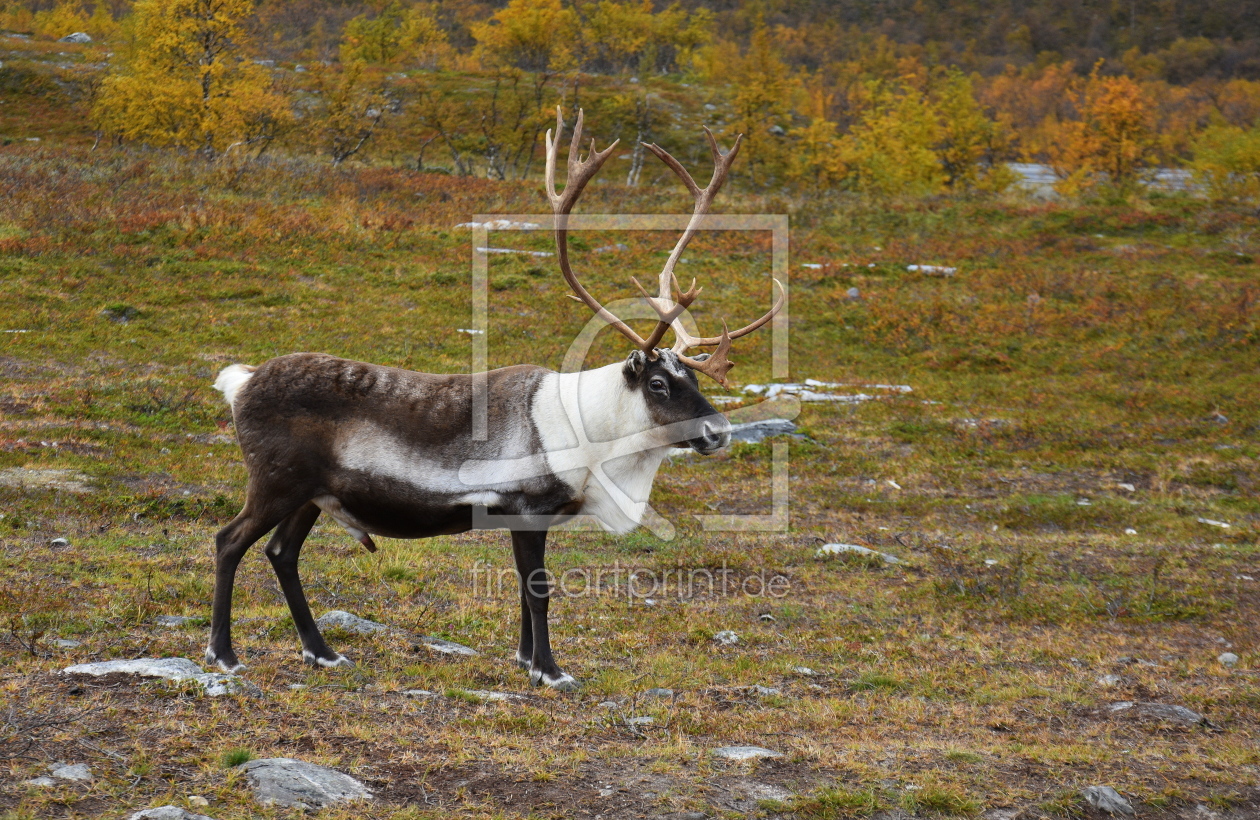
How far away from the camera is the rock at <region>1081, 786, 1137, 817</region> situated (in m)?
5.37

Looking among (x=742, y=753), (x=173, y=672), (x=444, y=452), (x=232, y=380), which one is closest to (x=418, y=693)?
(x=173, y=672)

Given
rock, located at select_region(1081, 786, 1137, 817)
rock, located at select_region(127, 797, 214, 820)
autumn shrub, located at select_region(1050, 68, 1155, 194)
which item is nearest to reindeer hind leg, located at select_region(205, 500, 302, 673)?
rock, located at select_region(127, 797, 214, 820)

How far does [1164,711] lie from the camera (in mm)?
7070

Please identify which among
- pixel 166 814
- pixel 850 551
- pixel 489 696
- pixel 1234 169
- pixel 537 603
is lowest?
pixel 850 551

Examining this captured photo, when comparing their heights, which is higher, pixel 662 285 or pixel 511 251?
pixel 662 285

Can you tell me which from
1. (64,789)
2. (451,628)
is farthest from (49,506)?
(64,789)

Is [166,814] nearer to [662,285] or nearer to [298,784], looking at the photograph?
[298,784]

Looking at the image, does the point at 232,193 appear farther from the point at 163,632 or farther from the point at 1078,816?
the point at 1078,816

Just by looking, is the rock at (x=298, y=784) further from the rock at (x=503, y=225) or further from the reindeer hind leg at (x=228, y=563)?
the rock at (x=503, y=225)

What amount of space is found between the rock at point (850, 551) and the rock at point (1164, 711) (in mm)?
3823

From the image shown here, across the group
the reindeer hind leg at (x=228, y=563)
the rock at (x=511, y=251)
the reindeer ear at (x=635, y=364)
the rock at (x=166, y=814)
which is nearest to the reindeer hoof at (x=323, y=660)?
the reindeer hind leg at (x=228, y=563)

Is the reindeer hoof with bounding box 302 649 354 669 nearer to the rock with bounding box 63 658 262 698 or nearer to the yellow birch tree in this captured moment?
the rock with bounding box 63 658 262 698

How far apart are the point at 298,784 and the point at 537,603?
99.8 inches

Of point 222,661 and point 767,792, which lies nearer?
point 767,792
